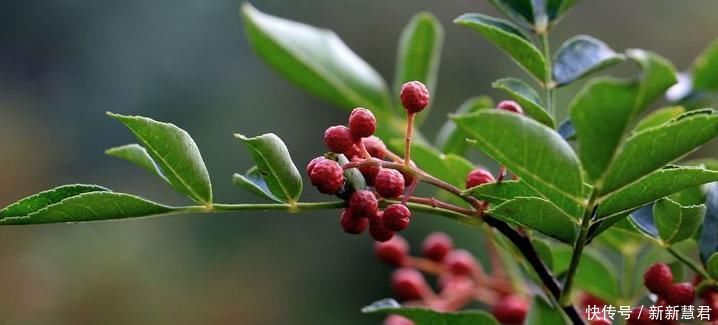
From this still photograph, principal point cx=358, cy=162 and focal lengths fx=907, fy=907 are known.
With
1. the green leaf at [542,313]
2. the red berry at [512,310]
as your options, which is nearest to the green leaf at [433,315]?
the green leaf at [542,313]

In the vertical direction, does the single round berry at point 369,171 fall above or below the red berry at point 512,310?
above

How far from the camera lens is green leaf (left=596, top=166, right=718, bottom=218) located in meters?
0.49

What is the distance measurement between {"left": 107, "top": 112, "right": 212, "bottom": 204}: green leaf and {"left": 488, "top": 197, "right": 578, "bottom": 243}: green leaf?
19cm

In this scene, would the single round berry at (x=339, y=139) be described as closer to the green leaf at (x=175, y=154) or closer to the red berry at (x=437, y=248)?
the green leaf at (x=175, y=154)

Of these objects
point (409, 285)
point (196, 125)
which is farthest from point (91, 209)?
point (196, 125)

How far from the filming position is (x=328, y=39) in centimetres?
97

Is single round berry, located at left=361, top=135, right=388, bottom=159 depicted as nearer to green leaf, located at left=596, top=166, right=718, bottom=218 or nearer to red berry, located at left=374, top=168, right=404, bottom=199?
red berry, located at left=374, top=168, right=404, bottom=199

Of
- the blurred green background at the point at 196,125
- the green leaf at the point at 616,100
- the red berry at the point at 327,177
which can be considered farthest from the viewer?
the blurred green background at the point at 196,125

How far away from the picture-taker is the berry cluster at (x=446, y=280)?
930 millimetres

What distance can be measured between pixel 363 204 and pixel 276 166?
0.06 meters

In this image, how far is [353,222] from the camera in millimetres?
547

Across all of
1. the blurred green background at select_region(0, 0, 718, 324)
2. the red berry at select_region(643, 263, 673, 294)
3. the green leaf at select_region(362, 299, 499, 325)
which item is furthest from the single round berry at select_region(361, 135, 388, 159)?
the blurred green background at select_region(0, 0, 718, 324)

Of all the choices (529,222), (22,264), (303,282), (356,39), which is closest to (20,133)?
(22,264)

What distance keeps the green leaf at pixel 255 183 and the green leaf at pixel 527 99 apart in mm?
162
